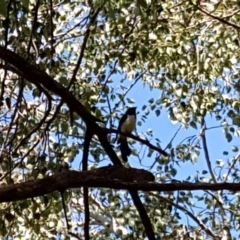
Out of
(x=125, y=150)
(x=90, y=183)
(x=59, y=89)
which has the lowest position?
(x=90, y=183)

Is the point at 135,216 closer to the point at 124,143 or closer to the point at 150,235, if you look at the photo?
the point at 124,143

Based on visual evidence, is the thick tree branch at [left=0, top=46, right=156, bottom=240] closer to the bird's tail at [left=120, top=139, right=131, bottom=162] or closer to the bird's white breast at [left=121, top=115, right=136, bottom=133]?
the bird's tail at [left=120, top=139, right=131, bottom=162]

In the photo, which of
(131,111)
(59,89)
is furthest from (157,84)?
(59,89)

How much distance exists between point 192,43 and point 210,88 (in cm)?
38

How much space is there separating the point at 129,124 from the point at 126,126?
19cm

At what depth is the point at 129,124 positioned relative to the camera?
5.59 m

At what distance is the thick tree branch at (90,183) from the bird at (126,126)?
2.35 meters

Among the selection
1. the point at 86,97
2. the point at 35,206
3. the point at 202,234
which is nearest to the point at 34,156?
the point at 35,206

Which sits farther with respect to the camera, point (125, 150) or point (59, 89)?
point (125, 150)

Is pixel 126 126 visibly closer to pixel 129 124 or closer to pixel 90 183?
pixel 129 124

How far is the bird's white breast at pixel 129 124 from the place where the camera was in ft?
17.4

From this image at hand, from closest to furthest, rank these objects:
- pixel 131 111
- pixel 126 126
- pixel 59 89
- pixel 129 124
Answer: pixel 59 89
pixel 126 126
pixel 129 124
pixel 131 111

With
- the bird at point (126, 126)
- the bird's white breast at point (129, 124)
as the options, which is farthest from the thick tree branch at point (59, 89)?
the bird's white breast at point (129, 124)

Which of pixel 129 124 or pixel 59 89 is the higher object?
pixel 129 124
